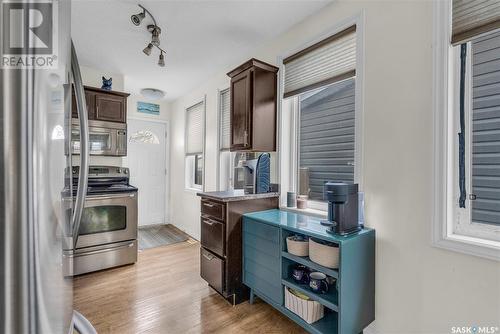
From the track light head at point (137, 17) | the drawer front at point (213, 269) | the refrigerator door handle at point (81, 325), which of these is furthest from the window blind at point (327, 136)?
the refrigerator door handle at point (81, 325)

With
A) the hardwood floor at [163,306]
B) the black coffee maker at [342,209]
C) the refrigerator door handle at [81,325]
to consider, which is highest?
the black coffee maker at [342,209]

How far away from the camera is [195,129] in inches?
172

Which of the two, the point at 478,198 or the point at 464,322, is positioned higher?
the point at 478,198

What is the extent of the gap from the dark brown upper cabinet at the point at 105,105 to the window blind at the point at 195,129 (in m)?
1.18

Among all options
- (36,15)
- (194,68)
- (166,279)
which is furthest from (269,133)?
(36,15)

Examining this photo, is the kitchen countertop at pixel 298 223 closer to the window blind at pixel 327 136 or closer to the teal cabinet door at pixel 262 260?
the teal cabinet door at pixel 262 260

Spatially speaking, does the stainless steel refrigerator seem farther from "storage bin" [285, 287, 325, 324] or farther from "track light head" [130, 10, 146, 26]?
"track light head" [130, 10, 146, 26]

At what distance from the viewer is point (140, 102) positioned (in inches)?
190

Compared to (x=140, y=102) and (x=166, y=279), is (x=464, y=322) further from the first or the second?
(x=140, y=102)

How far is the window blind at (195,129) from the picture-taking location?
419cm

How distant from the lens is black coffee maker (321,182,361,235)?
1643mm

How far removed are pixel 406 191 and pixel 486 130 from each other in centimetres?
53

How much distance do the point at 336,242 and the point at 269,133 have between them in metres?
1.35

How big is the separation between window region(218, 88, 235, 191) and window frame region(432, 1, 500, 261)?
2.47 m
